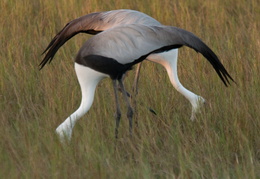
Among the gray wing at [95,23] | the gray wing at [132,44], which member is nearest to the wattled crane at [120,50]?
the gray wing at [132,44]

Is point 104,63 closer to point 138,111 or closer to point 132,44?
point 132,44

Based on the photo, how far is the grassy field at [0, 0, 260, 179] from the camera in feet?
12.3

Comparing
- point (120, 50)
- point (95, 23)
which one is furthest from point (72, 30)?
A: point (120, 50)

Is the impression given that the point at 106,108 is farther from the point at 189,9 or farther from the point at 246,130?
the point at 189,9

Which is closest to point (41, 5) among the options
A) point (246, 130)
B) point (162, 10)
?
point (162, 10)

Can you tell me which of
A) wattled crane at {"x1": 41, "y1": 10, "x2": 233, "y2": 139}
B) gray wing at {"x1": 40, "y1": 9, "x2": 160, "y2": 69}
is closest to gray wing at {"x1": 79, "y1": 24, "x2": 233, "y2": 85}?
wattled crane at {"x1": 41, "y1": 10, "x2": 233, "y2": 139}

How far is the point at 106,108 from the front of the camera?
4.82 metres

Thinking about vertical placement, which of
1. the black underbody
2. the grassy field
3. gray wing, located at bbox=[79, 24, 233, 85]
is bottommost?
the grassy field

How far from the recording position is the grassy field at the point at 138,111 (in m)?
3.74

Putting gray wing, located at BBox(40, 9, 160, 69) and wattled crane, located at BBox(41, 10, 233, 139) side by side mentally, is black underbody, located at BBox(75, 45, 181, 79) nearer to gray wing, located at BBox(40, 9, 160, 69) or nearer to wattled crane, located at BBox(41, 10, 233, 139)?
wattled crane, located at BBox(41, 10, 233, 139)

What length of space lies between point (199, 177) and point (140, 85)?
178 centimetres

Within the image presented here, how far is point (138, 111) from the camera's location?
479 cm

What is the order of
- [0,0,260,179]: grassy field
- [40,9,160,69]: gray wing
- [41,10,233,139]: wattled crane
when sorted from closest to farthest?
[0,0,260,179]: grassy field, [41,10,233,139]: wattled crane, [40,9,160,69]: gray wing

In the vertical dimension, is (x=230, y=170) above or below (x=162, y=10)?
above
